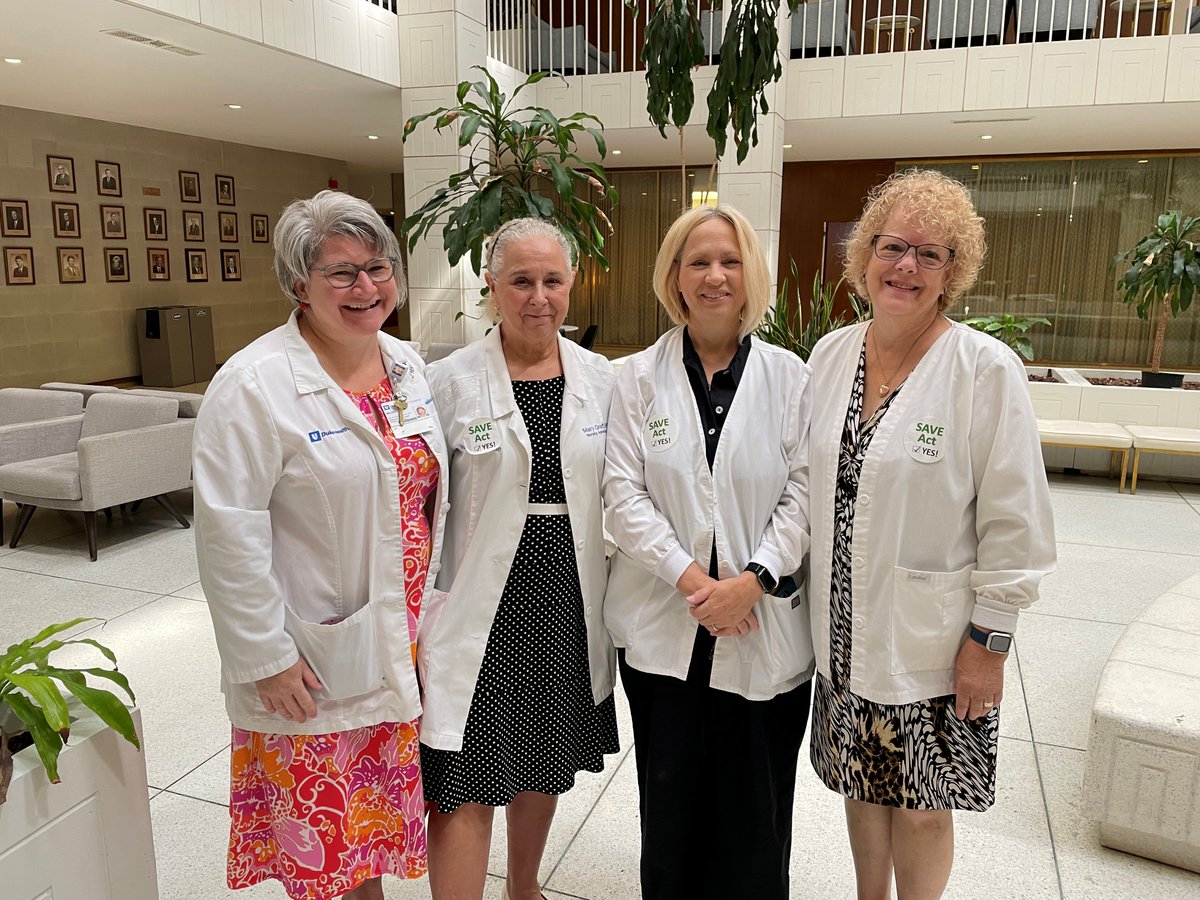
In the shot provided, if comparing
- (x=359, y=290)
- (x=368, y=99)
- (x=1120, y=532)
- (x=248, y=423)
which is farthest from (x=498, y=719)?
(x=368, y=99)

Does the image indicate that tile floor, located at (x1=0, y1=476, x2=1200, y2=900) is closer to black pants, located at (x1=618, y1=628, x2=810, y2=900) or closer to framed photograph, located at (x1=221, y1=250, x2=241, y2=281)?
black pants, located at (x1=618, y1=628, x2=810, y2=900)

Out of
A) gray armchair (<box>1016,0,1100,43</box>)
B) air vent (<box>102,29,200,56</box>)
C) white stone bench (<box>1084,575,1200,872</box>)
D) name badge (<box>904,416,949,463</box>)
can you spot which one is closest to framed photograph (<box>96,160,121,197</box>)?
air vent (<box>102,29,200,56</box>)

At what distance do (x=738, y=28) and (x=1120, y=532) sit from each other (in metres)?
4.16

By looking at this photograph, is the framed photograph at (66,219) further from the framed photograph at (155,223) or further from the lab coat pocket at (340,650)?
the lab coat pocket at (340,650)

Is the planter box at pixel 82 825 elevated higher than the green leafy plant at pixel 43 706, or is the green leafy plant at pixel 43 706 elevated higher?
the green leafy plant at pixel 43 706

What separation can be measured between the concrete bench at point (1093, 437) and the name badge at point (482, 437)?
6.05 metres

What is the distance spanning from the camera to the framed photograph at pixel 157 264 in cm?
1233

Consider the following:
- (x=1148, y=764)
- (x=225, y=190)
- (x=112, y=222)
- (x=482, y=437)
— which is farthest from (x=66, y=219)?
(x=1148, y=764)

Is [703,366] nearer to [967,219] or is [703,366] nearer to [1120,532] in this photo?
[967,219]

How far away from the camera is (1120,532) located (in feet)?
18.5

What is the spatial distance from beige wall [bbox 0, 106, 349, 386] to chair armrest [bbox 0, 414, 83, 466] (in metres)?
5.94

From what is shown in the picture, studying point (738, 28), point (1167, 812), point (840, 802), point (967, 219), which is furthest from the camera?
point (738, 28)

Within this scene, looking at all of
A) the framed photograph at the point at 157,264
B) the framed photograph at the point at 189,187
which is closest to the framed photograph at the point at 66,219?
the framed photograph at the point at 157,264

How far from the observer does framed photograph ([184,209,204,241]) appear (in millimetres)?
12891
